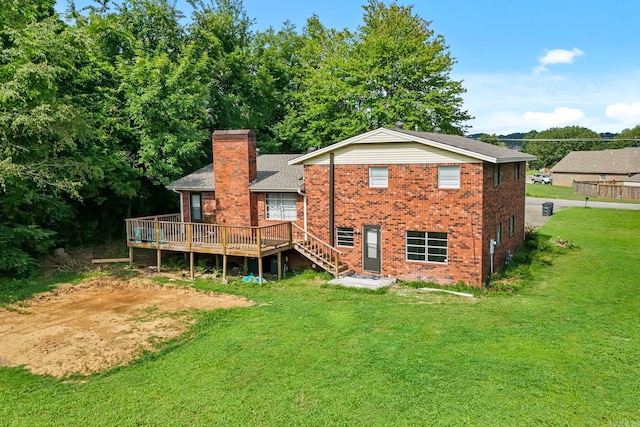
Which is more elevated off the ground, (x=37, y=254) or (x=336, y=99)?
(x=336, y=99)

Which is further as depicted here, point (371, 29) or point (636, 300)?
point (371, 29)

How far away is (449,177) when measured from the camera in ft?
53.8

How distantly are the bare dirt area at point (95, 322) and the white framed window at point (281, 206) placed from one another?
475 cm

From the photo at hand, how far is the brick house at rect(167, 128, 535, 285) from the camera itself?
639 inches

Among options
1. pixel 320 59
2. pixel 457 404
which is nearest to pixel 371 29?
pixel 320 59

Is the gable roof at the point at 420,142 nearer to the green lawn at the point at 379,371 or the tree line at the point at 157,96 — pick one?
the green lawn at the point at 379,371

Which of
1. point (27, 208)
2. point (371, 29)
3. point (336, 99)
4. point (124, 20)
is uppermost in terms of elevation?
point (371, 29)

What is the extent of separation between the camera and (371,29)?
118 ft

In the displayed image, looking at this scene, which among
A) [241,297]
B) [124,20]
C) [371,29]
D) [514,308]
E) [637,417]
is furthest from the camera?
[371,29]

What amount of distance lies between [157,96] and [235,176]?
5.56 metres

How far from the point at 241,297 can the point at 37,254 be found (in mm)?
10452

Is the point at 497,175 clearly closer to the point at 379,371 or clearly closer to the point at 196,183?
the point at 379,371

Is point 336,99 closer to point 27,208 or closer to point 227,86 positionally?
point 227,86

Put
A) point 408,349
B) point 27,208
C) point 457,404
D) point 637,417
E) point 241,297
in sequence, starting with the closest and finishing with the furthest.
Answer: point 637,417
point 457,404
point 408,349
point 241,297
point 27,208
